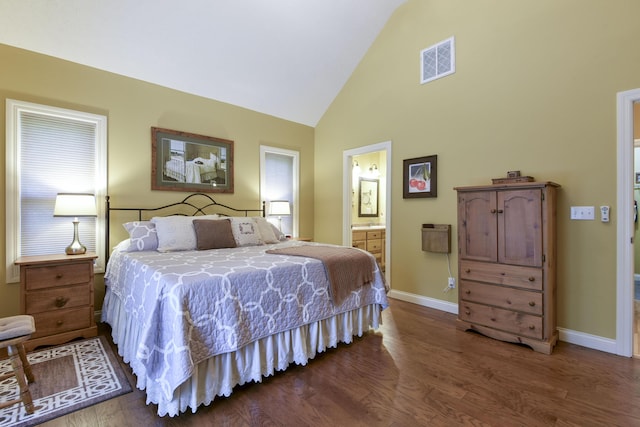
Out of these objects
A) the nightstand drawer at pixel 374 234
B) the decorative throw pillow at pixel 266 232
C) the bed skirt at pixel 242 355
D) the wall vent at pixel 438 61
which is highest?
the wall vent at pixel 438 61

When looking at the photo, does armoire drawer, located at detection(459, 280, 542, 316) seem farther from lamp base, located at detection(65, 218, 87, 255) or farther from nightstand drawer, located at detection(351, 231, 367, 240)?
lamp base, located at detection(65, 218, 87, 255)

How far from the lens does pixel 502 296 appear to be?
2713 millimetres

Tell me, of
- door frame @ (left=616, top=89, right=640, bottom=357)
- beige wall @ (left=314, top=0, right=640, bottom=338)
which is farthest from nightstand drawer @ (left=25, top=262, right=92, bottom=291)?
door frame @ (left=616, top=89, right=640, bottom=357)

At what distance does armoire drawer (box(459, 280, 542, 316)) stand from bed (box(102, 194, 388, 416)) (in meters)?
0.88

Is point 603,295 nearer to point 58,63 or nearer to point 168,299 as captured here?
point 168,299

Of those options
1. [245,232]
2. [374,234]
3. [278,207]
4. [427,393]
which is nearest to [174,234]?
[245,232]

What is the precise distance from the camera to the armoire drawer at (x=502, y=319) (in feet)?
8.32

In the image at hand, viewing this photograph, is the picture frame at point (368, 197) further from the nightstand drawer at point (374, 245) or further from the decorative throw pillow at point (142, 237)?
the decorative throw pillow at point (142, 237)

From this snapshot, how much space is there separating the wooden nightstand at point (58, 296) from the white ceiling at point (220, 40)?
79.4 inches

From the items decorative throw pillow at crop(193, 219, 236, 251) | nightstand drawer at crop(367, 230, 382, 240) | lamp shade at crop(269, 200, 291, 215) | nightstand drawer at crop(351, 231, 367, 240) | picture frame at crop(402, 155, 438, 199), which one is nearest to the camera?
decorative throw pillow at crop(193, 219, 236, 251)

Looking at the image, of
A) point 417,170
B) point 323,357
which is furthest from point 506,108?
point 323,357

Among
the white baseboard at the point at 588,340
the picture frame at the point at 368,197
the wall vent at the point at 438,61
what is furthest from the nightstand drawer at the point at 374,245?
the white baseboard at the point at 588,340

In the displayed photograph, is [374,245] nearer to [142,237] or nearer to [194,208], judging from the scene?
[194,208]

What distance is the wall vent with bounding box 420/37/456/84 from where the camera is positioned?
344 cm
